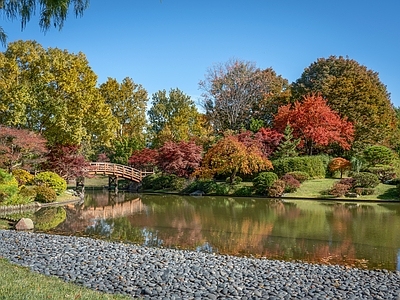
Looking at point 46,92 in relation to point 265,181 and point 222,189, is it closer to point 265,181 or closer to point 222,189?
point 222,189

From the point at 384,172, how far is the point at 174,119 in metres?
19.0

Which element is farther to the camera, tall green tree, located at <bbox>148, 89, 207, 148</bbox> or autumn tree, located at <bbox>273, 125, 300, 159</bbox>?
tall green tree, located at <bbox>148, 89, 207, 148</bbox>

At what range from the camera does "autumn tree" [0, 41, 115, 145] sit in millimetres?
21734

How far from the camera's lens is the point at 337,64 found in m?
33.5

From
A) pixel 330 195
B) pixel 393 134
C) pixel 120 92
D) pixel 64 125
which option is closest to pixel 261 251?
pixel 330 195

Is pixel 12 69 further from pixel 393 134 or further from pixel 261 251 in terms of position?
pixel 393 134

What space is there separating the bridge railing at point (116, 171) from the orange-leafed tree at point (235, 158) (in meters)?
7.40

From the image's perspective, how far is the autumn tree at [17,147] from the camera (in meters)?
19.2

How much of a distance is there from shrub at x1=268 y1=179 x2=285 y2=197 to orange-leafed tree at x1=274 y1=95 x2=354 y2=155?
587 centimetres

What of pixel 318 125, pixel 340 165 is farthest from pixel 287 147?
pixel 340 165

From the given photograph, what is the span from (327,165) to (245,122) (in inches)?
427

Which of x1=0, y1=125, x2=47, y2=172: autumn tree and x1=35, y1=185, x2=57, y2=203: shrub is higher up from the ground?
x1=0, y1=125, x2=47, y2=172: autumn tree

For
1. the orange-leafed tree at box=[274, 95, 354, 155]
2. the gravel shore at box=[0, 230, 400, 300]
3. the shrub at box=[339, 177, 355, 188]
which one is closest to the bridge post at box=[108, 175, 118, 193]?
the orange-leafed tree at box=[274, 95, 354, 155]

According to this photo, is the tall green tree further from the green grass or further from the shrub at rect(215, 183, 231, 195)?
the green grass
